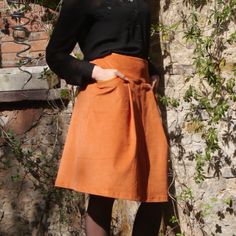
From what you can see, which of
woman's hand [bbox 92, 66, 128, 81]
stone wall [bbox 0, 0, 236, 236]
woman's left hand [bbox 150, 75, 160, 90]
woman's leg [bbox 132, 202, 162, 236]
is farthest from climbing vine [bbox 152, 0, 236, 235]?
woman's hand [bbox 92, 66, 128, 81]

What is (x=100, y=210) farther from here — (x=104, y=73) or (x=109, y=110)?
(x=104, y=73)

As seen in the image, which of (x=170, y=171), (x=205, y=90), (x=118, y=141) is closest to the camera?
(x=118, y=141)

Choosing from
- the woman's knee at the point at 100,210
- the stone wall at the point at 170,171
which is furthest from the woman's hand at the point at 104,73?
the stone wall at the point at 170,171

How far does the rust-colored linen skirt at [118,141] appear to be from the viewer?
92.0 inches

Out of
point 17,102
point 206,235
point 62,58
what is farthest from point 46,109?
point 206,235

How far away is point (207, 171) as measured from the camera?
9.84ft

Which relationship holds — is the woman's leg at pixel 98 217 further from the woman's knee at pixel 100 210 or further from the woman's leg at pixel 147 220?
the woman's leg at pixel 147 220

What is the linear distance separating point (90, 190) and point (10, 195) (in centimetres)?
126

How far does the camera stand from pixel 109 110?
2.38 m

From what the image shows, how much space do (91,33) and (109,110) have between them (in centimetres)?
36

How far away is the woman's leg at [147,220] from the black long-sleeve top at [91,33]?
26.2 inches

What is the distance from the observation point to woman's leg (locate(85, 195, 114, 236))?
2389 mm

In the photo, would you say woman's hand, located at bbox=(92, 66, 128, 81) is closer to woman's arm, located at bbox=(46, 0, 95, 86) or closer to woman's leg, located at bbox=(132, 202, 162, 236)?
woman's arm, located at bbox=(46, 0, 95, 86)

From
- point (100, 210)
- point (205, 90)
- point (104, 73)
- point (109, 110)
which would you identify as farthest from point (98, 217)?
point (205, 90)
